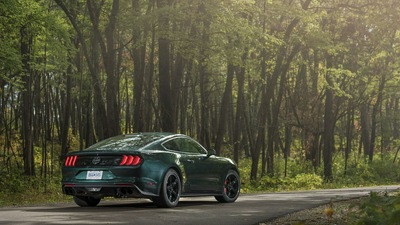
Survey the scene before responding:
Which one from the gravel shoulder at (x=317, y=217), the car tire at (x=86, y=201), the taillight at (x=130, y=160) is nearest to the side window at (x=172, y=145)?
the taillight at (x=130, y=160)

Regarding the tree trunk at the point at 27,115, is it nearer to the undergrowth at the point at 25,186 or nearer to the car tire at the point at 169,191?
the undergrowth at the point at 25,186

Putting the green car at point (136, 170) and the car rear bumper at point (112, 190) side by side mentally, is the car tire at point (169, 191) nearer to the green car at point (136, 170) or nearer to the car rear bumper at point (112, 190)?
the green car at point (136, 170)

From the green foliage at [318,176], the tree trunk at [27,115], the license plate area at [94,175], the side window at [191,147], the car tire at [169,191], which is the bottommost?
the green foliage at [318,176]

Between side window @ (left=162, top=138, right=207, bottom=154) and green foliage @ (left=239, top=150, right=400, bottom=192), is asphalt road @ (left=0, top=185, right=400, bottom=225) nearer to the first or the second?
side window @ (left=162, top=138, right=207, bottom=154)

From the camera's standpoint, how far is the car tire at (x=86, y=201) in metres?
13.9

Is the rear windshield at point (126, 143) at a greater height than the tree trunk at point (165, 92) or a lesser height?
lesser

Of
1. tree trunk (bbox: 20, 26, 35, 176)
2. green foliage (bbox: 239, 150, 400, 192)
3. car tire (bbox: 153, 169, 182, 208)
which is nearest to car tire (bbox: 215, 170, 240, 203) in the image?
car tire (bbox: 153, 169, 182, 208)

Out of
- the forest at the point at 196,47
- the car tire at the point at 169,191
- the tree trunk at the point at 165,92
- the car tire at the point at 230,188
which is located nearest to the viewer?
the car tire at the point at 169,191

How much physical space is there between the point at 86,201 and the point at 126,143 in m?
1.57

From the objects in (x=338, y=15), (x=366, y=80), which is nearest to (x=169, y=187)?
(x=338, y=15)

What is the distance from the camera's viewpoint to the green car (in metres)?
12.8

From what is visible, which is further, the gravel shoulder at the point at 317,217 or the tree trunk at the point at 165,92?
the tree trunk at the point at 165,92

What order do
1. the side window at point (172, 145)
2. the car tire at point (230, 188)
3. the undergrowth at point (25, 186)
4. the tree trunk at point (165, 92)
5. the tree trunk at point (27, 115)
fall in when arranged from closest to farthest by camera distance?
the side window at point (172, 145)
the car tire at point (230, 188)
the undergrowth at point (25, 186)
the tree trunk at point (165, 92)
the tree trunk at point (27, 115)

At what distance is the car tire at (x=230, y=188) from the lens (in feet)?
51.5
